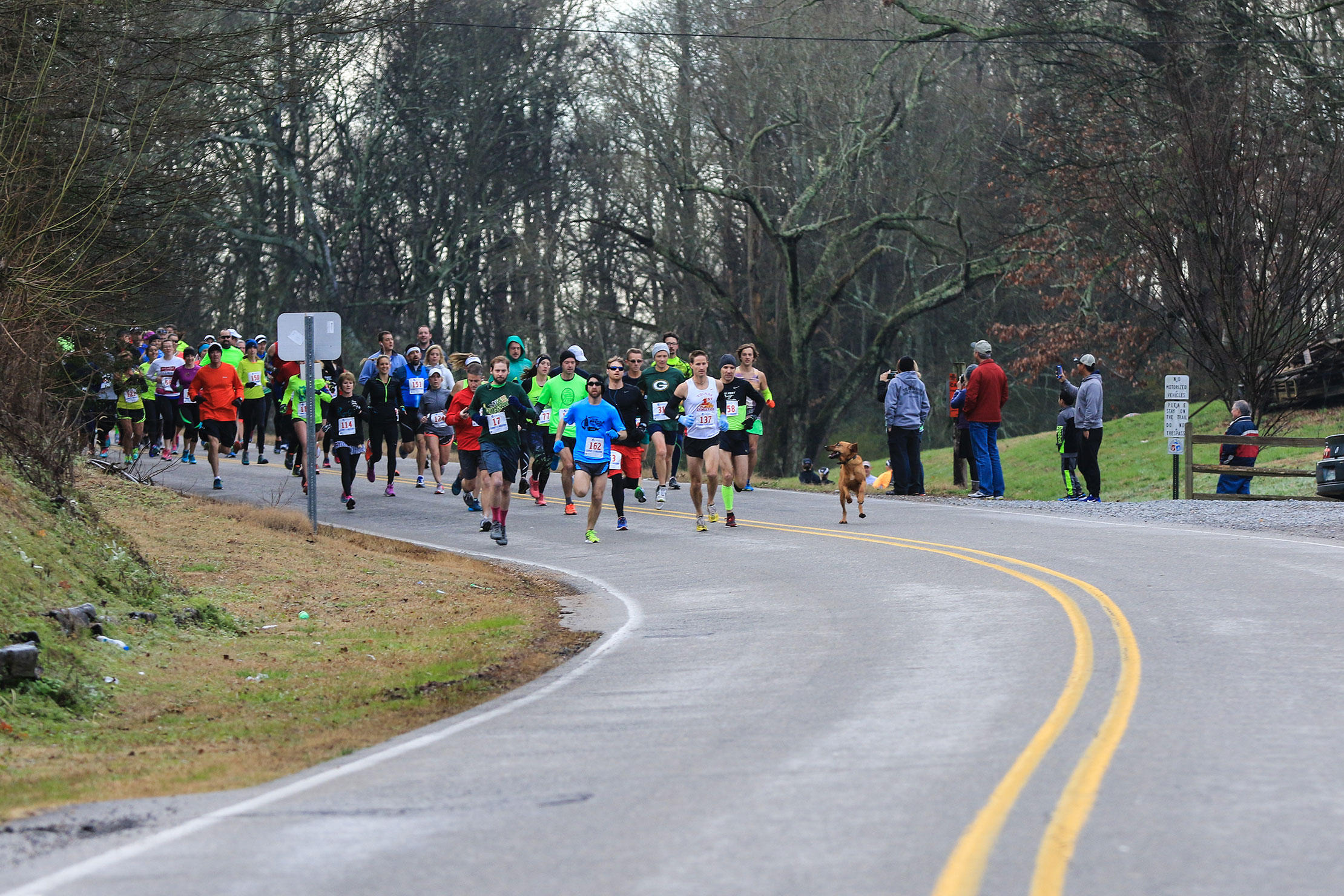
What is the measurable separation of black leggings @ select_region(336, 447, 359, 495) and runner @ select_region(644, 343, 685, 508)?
4.11 m

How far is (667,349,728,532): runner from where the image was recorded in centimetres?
1908

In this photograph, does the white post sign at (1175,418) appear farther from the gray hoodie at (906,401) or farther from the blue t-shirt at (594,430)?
the blue t-shirt at (594,430)

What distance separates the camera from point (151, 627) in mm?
12453

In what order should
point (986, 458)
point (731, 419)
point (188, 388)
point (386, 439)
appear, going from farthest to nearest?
point (188, 388) < point (386, 439) < point (986, 458) < point (731, 419)

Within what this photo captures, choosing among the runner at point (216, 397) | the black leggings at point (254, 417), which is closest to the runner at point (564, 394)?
the runner at point (216, 397)

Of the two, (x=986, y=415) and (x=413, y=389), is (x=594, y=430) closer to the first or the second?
(x=413, y=389)

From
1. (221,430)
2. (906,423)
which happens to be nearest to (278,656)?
(221,430)

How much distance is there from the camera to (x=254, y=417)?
1139 inches

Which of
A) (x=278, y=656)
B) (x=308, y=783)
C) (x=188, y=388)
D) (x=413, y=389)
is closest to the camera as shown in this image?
(x=308, y=783)

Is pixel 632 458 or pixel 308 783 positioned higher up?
pixel 632 458

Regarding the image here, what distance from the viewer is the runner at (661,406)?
74.0 ft

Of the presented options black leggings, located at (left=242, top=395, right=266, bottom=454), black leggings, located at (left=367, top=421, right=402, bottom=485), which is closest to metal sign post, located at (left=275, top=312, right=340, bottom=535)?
black leggings, located at (left=367, top=421, right=402, bottom=485)

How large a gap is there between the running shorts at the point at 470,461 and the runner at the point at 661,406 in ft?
9.93

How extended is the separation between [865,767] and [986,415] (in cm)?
1622
